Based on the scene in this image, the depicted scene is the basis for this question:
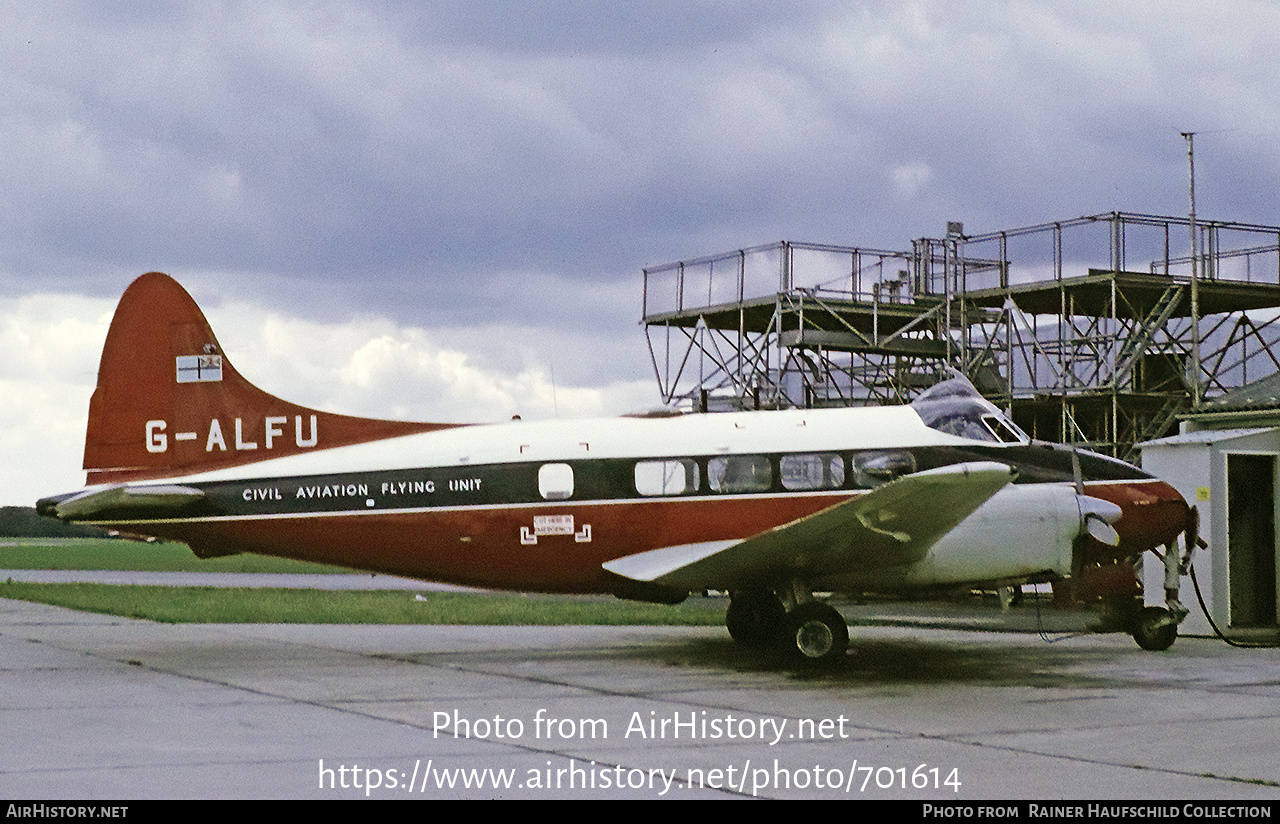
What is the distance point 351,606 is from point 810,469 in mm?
13391

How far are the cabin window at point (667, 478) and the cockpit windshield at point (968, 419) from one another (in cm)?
317

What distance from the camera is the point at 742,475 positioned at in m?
17.1

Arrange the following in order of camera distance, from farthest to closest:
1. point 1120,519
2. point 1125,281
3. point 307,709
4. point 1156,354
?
point 1156,354 < point 1125,281 < point 1120,519 < point 307,709

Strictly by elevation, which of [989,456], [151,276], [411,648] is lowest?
[411,648]

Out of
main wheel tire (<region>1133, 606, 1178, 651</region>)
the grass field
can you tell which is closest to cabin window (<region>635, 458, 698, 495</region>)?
the grass field

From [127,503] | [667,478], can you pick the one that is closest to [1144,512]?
[667,478]

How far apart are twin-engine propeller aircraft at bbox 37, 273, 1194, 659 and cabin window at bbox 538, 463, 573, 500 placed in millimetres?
26

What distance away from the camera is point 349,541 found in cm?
1695

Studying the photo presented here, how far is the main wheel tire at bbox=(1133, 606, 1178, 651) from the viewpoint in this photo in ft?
61.3

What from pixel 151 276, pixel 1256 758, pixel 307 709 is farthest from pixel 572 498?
pixel 1256 758

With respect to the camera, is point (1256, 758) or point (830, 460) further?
point (830, 460)

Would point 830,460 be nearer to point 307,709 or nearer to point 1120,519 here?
point 1120,519

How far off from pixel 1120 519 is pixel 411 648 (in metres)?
9.94

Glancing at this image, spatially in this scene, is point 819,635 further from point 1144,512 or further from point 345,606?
point 345,606
